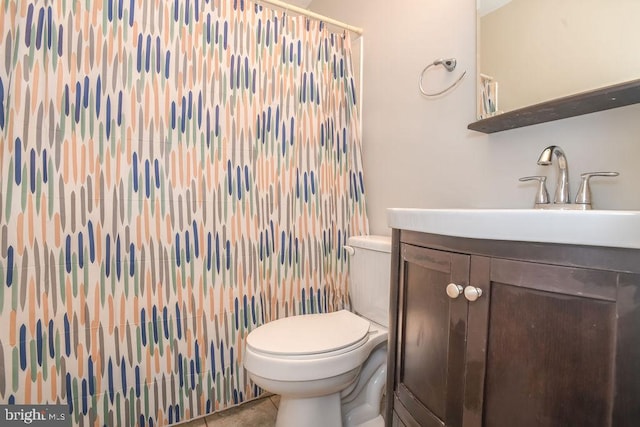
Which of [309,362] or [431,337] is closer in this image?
[431,337]

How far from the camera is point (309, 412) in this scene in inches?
44.2

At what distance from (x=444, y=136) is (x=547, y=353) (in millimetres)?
971

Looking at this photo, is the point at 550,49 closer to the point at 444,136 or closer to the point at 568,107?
the point at 568,107

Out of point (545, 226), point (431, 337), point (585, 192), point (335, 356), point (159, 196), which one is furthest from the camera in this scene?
point (159, 196)

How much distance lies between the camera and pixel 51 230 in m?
1.12

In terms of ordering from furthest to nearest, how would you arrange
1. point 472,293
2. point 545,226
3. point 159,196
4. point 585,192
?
point 159,196 → point 585,192 → point 472,293 → point 545,226

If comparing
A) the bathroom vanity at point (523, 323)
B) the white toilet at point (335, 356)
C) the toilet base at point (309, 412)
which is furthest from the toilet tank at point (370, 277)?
the bathroom vanity at point (523, 323)

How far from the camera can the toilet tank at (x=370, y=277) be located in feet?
4.34

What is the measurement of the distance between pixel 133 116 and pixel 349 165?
100 cm

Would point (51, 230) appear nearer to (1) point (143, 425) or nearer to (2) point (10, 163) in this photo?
(2) point (10, 163)

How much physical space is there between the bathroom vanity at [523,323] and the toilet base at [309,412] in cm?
45

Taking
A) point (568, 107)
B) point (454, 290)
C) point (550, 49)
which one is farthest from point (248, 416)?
point (550, 49)

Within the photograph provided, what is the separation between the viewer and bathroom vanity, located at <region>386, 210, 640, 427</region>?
0.44m

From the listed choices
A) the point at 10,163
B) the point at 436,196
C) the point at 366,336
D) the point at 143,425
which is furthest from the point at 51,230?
the point at 436,196
